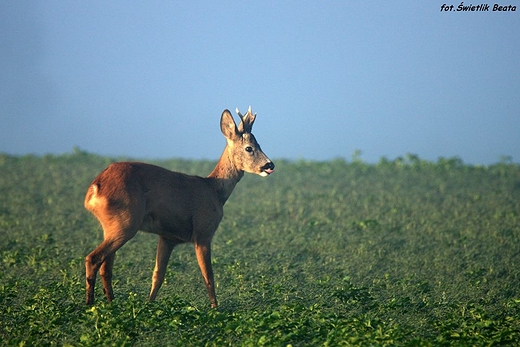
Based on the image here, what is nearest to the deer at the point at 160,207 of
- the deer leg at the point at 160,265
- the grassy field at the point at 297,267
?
the deer leg at the point at 160,265

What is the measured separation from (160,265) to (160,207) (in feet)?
2.87

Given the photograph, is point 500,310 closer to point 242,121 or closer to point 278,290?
point 278,290

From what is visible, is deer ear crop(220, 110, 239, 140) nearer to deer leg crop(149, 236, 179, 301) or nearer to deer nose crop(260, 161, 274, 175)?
deer nose crop(260, 161, 274, 175)

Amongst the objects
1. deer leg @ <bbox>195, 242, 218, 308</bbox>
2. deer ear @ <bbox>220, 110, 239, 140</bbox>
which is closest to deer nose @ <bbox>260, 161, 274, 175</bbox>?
deer ear @ <bbox>220, 110, 239, 140</bbox>

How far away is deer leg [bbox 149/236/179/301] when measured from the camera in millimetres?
10297

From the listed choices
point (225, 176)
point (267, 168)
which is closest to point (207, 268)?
point (225, 176)

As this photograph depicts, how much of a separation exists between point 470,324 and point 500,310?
1592mm

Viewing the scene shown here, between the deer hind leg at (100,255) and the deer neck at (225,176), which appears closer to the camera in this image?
the deer hind leg at (100,255)

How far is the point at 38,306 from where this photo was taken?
9.48 meters

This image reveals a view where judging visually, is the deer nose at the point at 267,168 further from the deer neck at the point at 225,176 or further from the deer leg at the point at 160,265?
the deer leg at the point at 160,265

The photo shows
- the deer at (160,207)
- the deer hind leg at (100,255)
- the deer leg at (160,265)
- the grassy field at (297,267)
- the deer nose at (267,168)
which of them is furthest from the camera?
the deer nose at (267,168)

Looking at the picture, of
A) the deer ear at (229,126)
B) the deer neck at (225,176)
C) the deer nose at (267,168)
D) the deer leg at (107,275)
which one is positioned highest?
the deer ear at (229,126)

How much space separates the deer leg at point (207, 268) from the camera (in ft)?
33.0

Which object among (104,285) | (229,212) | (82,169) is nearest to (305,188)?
(229,212)
